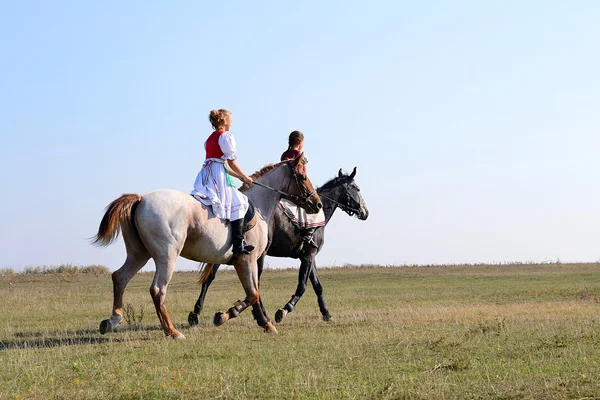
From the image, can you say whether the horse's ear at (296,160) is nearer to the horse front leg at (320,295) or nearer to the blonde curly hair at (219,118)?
the blonde curly hair at (219,118)

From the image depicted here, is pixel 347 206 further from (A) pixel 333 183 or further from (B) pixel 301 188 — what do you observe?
(B) pixel 301 188

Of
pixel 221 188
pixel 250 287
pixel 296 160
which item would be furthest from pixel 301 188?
pixel 250 287

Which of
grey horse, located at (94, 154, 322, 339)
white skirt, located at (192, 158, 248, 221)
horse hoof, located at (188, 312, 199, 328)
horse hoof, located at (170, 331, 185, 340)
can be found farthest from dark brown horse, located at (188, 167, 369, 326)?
horse hoof, located at (170, 331, 185, 340)

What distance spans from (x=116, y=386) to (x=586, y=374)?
4608 millimetres

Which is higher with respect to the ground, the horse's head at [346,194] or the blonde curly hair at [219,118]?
the blonde curly hair at [219,118]

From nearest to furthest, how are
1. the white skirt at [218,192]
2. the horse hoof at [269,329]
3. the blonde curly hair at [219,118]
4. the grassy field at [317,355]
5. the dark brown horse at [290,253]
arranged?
the grassy field at [317,355] → the white skirt at [218,192] → the blonde curly hair at [219,118] → the horse hoof at [269,329] → the dark brown horse at [290,253]

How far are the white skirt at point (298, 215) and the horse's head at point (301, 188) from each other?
1002 mm

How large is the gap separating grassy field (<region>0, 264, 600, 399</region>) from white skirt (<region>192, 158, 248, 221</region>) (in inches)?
72.1

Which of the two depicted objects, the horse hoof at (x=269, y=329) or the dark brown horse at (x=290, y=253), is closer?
the horse hoof at (x=269, y=329)

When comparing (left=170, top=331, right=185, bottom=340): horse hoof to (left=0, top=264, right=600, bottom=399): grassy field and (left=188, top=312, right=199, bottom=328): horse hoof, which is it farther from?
(left=188, top=312, right=199, bottom=328): horse hoof

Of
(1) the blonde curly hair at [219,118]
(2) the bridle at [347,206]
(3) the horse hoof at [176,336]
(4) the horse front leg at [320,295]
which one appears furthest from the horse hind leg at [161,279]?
(2) the bridle at [347,206]

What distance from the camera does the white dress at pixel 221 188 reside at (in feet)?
34.7

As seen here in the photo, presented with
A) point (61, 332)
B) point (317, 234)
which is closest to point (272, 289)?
point (317, 234)

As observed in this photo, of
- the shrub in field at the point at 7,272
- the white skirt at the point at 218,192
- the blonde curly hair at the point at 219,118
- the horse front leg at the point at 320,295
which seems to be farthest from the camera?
the shrub in field at the point at 7,272
